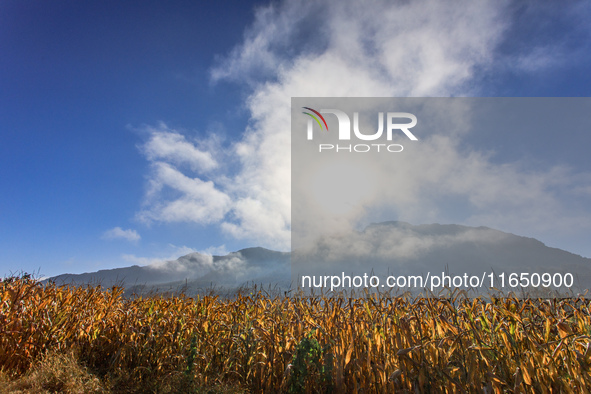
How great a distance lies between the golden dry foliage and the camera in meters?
3.45

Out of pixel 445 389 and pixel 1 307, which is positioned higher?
pixel 1 307

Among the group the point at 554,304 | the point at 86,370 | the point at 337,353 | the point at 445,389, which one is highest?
the point at 554,304

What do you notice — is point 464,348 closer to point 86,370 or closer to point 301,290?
point 301,290

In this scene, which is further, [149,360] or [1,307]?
[1,307]

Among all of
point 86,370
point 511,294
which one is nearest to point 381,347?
point 511,294

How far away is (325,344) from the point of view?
432 cm

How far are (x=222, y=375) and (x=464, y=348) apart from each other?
2.98 m

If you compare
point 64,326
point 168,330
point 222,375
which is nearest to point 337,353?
point 222,375

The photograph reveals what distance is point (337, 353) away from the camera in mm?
3754

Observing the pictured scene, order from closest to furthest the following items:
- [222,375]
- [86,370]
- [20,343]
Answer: [222,375]
[86,370]
[20,343]

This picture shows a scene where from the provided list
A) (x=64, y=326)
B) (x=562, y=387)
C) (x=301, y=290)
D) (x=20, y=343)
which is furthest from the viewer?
(x=301, y=290)

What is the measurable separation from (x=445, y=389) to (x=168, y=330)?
4.21 metres

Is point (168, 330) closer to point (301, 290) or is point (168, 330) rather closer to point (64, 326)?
point (64, 326)

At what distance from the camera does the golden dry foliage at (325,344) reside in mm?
3447
